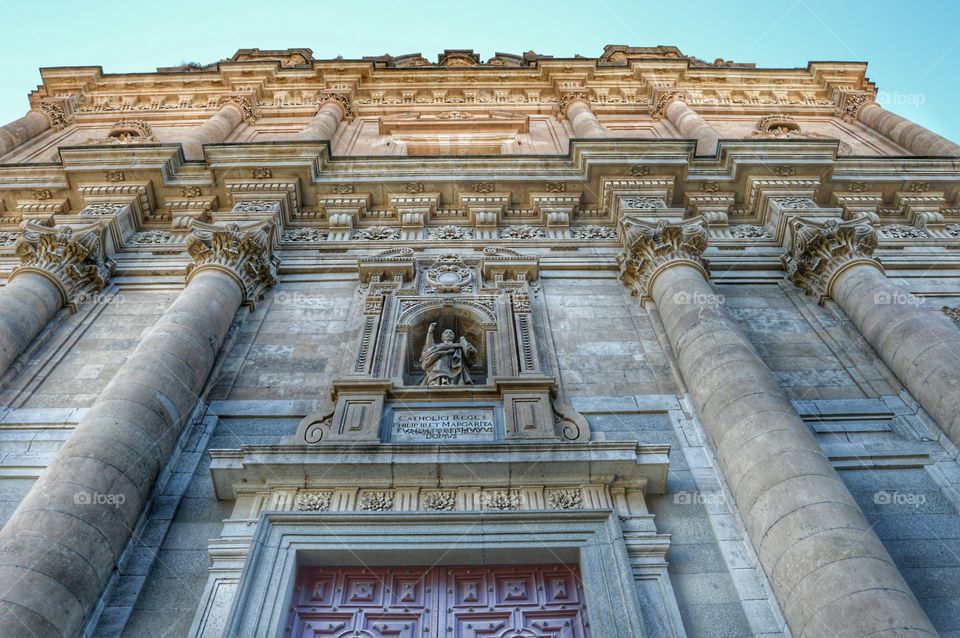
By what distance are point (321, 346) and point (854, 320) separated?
8543 millimetres

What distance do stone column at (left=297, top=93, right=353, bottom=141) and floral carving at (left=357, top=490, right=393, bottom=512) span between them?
1074cm

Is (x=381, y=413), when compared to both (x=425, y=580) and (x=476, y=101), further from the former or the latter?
(x=476, y=101)

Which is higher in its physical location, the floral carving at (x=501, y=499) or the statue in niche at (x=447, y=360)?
the statue in niche at (x=447, y=360)

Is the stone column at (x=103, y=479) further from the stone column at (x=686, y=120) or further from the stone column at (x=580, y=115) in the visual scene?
the stone column at (x=686, y=120)

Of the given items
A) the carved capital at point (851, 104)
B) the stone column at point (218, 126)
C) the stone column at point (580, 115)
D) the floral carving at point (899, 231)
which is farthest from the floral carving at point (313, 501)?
the carved capital at point (851, 104)

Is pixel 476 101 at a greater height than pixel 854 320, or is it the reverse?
pixel 476 101

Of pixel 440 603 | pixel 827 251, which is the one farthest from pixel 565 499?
pixel 827 251

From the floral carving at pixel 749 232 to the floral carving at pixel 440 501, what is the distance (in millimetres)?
8630

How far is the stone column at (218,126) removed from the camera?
15720 millimetres

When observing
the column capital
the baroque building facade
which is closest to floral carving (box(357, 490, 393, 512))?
the baroque building facade

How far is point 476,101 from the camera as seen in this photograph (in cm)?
2019

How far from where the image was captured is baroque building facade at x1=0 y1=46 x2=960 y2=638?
6.68 metres

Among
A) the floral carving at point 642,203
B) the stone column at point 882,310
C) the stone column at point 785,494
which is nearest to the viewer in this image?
the stone column at point 785,494

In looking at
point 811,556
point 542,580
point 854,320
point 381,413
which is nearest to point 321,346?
point 381,413
